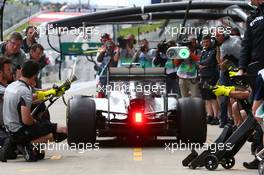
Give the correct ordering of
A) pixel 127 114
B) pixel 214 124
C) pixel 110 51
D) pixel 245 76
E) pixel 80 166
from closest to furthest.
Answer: pixel 245 76
pixel 80 166
pixel 127 114
pixel 110 51
pixel 214 124

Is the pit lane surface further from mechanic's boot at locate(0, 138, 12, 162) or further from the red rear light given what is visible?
the red rear light

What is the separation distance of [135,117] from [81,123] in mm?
889

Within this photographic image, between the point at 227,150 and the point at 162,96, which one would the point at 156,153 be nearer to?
the point at 162,96

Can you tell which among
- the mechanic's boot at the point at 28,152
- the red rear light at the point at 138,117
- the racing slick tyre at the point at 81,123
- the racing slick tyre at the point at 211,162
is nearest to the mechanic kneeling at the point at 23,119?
the mechanic's boot at the point at 28,152

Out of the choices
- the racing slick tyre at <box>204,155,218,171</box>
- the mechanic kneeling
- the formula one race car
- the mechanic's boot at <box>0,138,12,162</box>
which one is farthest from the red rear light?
the racing slick tyre at <box>204,155,218,171</box>

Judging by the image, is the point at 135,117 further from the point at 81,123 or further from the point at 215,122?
the point at 215,122

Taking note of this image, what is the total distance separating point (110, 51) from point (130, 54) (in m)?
0.82

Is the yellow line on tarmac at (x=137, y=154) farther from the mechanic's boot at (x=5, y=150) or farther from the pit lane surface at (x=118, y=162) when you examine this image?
the mechanic's boot at (x=5, y=150)

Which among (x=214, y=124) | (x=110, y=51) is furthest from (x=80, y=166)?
(x=214, y=124)

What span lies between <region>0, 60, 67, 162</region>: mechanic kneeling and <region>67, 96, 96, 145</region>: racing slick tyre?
1.29 meters

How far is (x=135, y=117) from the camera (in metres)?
14.2

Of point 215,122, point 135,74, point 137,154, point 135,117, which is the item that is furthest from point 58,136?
point 215,122

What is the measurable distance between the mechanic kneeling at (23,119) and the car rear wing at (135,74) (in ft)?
10.1

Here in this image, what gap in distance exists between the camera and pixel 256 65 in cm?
1083
